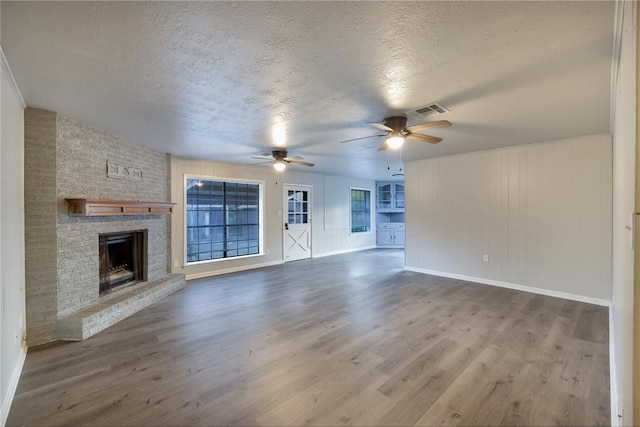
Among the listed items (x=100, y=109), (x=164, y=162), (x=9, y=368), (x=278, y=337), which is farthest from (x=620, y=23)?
(x=164, y=162)

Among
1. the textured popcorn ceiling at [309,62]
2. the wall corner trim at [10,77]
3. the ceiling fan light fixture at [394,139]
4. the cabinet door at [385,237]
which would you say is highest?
the textured popcorn ceiling at [309,62]

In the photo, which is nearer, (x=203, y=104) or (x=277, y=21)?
(x=277, y=21)

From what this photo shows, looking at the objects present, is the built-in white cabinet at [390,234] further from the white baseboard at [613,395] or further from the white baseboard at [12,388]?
the white baseboard at [12,388]

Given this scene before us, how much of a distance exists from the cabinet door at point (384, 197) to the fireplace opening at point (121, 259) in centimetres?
776

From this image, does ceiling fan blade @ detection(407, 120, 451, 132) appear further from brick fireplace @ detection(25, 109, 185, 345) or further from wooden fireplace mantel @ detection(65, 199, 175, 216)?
brick fireplace @ detection(25, 109, 185, 345)

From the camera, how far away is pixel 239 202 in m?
6.73

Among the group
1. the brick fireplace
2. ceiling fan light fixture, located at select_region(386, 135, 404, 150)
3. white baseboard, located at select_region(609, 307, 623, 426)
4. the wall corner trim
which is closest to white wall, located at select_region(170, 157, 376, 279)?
the brick fireplace

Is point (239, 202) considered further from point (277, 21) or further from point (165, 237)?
point (277, 21)

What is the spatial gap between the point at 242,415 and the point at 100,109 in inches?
128

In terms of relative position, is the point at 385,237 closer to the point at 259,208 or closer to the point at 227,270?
the point at 259,208

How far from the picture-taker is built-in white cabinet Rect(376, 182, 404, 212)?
10.2 m

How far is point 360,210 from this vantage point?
9.77 m

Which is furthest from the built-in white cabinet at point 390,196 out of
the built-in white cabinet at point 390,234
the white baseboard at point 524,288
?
the white baseboard at point 524,288

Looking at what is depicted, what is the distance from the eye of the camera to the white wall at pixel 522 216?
4059mm
